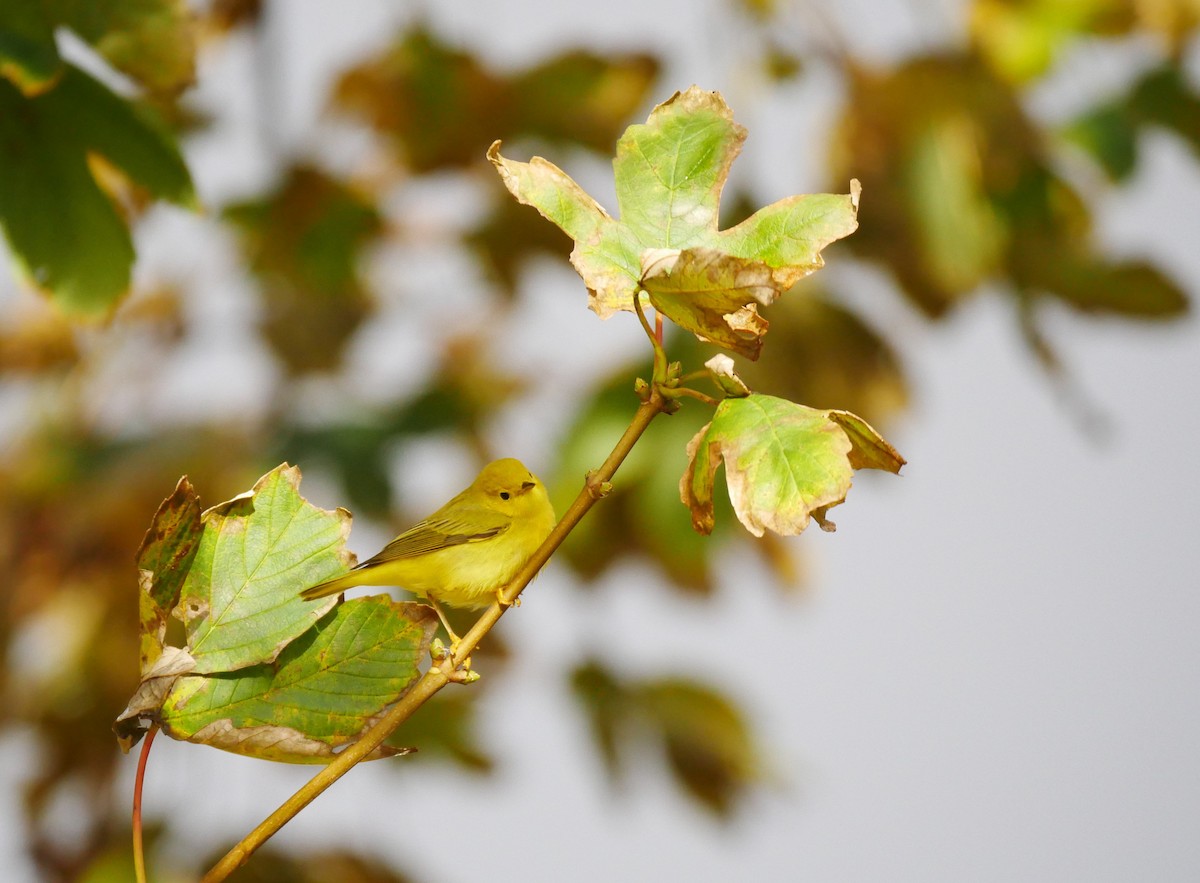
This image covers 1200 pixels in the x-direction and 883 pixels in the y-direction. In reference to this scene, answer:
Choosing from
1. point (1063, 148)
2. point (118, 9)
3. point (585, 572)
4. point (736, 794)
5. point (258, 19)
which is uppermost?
point (118, 9)

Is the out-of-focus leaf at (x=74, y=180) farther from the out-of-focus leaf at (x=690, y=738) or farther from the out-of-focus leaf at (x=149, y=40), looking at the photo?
the out-of-focus leaf at (x=690, y=738)

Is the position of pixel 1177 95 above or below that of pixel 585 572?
above

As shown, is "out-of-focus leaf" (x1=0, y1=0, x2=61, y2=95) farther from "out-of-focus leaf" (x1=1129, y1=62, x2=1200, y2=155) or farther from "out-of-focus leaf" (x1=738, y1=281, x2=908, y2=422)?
"out-of-focus leaf" (x1=1129, y1=62, x2=1200, y2=155)

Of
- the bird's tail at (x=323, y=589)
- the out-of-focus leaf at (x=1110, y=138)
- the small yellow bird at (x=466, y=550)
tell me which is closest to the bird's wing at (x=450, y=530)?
the small yellow bird at (x=466, y=550)

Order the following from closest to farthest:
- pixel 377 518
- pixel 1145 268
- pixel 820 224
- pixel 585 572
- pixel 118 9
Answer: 1. pixel 820 224
2. pixel 118 9
3. pixel 1145 268
4. pixel 377 518
5. pixel 585 572

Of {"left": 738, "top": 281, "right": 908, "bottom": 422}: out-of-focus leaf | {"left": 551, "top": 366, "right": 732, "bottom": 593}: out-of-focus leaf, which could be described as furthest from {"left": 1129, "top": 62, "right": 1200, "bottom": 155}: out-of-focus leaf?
{"left": 551, "top": 366, "right": 732, "bottom": 593}: out-of-focus leaf

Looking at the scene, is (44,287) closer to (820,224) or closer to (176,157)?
(176,157)

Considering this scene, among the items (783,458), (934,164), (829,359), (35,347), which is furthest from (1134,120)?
(35,347)

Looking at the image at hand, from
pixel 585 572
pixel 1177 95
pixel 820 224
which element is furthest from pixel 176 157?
pixel 1177 95
